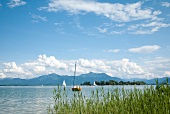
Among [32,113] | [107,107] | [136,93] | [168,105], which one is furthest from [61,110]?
[32,113]

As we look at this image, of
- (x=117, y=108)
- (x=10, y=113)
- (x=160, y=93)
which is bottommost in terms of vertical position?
(x=10, y=113)

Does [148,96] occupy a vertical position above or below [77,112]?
above

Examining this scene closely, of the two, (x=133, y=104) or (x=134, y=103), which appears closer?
(x=133, y=104)

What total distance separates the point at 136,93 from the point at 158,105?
2.00 m

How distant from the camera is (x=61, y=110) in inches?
582

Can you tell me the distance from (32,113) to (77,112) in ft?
43.8

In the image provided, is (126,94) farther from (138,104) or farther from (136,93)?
(138,104)

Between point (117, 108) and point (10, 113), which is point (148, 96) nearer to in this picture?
point (117, 108)

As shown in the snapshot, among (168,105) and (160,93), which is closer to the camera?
(168,105)

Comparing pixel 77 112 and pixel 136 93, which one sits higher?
A: pixel 136 93

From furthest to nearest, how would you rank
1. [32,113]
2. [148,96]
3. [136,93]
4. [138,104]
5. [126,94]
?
[32,113], [126,94], [136,93], [148,96], [138,104]

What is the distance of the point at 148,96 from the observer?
9.88m

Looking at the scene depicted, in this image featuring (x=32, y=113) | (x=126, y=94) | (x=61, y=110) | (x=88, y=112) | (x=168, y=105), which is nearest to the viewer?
(x=168, y=105)

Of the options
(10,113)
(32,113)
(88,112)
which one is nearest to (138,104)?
(88,112)
